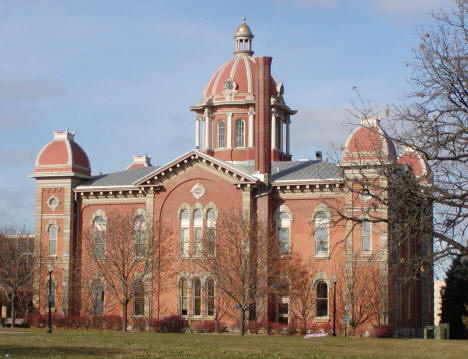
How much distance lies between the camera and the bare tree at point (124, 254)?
196 feet

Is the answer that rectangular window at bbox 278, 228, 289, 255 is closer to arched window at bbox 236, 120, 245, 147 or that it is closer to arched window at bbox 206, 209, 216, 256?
arched window at bbox 206, 209, 216, 256

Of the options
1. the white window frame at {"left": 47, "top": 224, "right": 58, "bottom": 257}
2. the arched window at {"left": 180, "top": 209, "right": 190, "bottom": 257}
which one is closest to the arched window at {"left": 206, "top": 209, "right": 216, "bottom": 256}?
the arched window at {"left": 180, "top": 209, "right": 190, "bottom": 257}

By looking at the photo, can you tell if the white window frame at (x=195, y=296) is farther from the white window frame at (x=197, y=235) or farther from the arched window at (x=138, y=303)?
the arched window at (x=138, y=303)

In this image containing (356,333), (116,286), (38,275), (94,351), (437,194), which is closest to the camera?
(437,194)

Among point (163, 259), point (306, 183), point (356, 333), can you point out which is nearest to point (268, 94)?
point (306, 183)

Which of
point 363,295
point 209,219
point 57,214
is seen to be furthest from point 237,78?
point 363,295

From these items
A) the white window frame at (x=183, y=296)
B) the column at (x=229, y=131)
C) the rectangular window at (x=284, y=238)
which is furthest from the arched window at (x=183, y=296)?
the column at (x=229, y=131)

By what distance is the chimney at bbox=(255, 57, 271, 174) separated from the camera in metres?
62.2

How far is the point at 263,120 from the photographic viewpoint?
6259 cm

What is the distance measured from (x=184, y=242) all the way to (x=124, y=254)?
5673 millimetres

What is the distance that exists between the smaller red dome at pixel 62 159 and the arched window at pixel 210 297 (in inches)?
526

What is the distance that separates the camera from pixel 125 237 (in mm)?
60750

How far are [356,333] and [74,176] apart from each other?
23922mm

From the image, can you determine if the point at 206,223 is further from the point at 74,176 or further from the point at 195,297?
the point at 74,176
